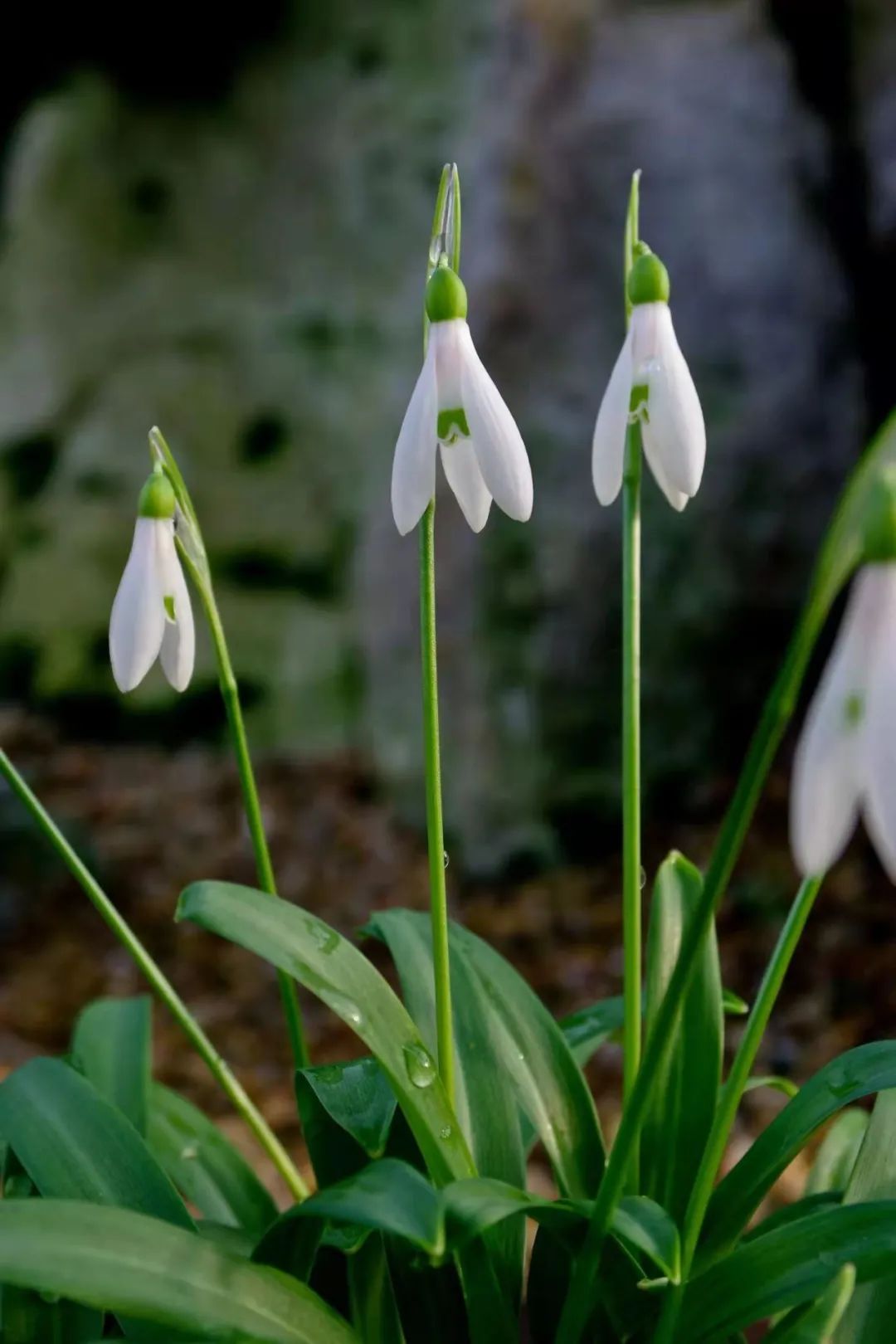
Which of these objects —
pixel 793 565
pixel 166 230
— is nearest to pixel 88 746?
pixel 166 230

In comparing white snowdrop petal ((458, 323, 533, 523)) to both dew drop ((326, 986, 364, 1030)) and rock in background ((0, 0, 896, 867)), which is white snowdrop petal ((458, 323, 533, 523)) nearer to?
dew drop ((326, 986, 364, 1030))

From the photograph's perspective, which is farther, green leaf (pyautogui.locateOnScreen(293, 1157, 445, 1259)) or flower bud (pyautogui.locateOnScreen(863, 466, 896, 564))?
green leaf (pyautogui.locateOnScreen(293, 1157, 445, 1259))

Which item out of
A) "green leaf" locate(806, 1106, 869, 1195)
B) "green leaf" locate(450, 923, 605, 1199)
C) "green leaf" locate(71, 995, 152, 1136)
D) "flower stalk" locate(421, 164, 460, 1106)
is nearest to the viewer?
"flower stalk" locate(421, 164, 460, 1106)

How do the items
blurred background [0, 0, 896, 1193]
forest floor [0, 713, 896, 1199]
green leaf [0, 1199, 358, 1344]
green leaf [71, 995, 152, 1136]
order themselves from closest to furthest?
green leaf [0, 1199, 358, 1344] < green leaf [71, 995, 152, 1136] < forest floor [0, 713, 896, 1199] < blurred background [0, 0, 896, 1193]

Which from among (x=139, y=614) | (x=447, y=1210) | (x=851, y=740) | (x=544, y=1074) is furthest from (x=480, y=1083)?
(x=851, y=740)

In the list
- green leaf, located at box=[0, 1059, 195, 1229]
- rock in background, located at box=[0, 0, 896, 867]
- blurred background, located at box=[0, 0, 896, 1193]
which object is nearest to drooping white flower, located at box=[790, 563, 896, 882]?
green leaf, located at box=[0, 1059, 195, 1229]

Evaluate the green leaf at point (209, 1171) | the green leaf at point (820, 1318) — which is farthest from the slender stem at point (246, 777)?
the green leaf at point (820, 1318)

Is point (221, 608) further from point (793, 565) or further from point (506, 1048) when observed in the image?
point (506, 1048)

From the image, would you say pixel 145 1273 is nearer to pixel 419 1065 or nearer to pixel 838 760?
pixel 419 1065
